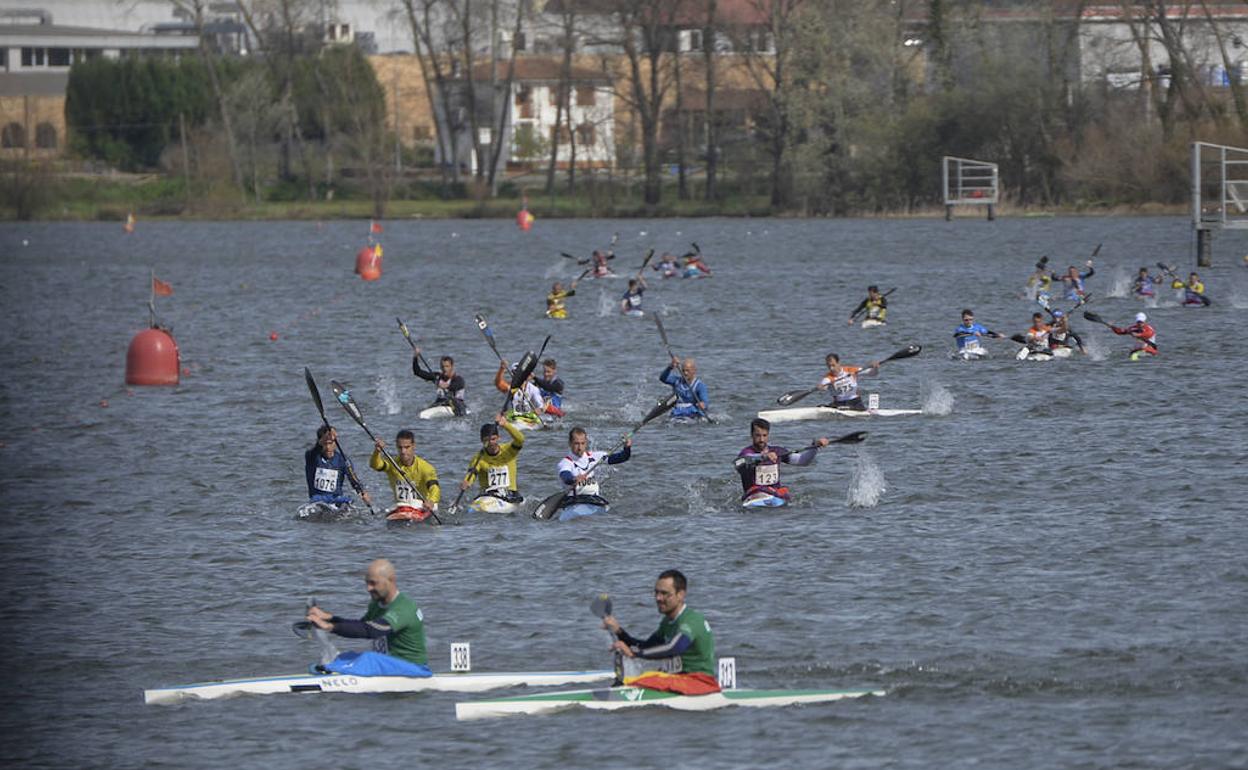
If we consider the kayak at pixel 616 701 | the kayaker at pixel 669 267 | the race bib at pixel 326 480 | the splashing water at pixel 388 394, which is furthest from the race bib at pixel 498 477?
the kayaker at pixel 669 267

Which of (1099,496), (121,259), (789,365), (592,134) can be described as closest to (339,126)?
(592,134)

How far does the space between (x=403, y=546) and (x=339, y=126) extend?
103 meters

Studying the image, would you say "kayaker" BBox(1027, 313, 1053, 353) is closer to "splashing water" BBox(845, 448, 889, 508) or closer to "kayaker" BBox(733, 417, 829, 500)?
"splashing water" BBox(845, 448, 889, 508)

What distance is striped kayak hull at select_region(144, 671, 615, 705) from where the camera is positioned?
1784 centimetres

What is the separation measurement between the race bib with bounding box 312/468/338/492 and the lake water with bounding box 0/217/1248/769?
0.53 meters

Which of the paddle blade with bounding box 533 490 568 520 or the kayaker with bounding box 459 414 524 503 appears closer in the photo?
the kayaker with bounding box 459 414 524 503

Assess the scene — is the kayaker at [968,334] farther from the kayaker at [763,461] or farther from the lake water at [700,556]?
the kayaker at [763,461]

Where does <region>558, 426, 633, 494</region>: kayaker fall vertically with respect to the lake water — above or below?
above

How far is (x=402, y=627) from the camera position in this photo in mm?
17656

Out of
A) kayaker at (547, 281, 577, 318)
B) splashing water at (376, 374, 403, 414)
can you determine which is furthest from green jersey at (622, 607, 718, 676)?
kayaker at (547, 281, 577, 318)

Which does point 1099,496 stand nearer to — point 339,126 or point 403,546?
point 403,546

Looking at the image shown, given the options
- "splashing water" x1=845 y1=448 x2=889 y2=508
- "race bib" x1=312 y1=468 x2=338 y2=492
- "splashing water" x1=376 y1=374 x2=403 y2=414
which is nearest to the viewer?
"race bib" x1=312 y1=468 x2=338 y2=492

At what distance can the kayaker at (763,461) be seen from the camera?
82.7 feet

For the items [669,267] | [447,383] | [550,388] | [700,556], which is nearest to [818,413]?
[550,388]
